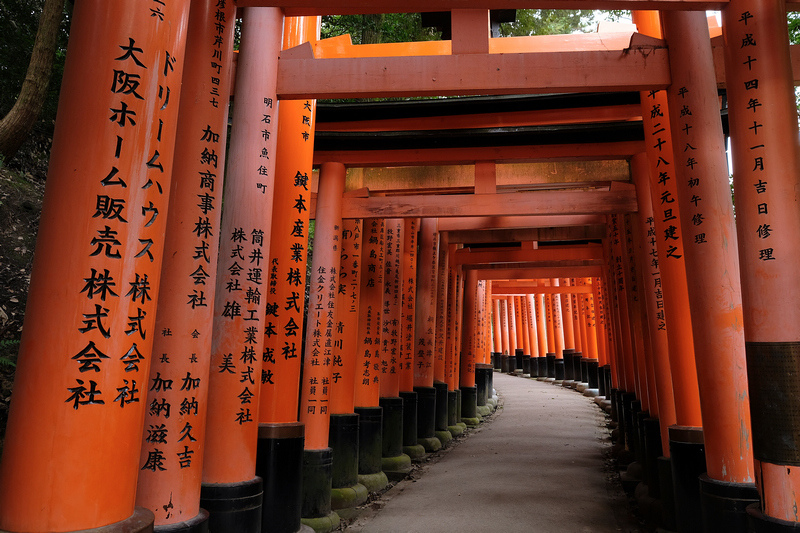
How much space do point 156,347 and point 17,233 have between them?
5.72 m

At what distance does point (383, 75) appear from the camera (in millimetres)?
4375

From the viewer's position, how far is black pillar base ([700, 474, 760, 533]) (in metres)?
3.61

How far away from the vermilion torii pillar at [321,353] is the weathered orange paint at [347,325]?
0.33 metres

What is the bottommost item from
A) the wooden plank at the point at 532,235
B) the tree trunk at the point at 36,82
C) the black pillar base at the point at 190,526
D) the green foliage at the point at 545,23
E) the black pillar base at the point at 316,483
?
the black pillar base at the point at 316,483

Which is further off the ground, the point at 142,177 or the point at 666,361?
the point at 142,177

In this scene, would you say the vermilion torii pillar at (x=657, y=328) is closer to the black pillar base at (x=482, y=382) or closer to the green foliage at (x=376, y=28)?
the green foliage at (x=376, y=28)

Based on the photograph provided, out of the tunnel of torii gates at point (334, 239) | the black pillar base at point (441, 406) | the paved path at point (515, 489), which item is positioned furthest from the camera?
the black pillar base at point (441, 406)

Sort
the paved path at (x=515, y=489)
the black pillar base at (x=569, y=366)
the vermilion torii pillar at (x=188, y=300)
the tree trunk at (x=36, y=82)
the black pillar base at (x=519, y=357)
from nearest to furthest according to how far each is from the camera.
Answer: the vermilion torii pillar at (x=188, y=300) < the paved path at (x=515, y=489) < the tree trunk at (x=36, y=82) < the black pillar base at (x=569, y=366) < the black pillar base at (x=519, y=357)

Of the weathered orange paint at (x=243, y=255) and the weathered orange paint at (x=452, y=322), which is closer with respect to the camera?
the weathered orange paint at (x=243, y=255)

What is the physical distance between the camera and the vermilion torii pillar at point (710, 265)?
3.75m

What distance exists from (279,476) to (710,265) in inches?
143

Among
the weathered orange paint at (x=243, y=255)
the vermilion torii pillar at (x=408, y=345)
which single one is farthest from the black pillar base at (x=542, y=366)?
the weathered orange paint at (x=243, y=255)

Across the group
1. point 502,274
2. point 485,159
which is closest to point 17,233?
point 485,159

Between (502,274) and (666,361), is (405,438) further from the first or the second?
(502,274)
